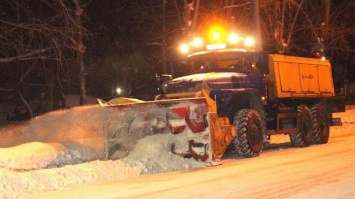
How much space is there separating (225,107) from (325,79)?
20.0 ft

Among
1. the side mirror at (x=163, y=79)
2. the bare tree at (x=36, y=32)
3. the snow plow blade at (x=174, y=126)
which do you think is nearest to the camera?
the snow plow blade at (x=174, y=126)

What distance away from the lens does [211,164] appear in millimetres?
11789

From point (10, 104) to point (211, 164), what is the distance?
31.8 metres

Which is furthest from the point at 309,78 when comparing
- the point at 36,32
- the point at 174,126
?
the point at 36,32

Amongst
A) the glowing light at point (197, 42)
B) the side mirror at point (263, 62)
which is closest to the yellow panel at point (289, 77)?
the side mirror at point (263, 62)

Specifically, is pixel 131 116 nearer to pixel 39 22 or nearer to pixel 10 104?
pixel 39 22

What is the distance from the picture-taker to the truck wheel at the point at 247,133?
1301 centimetres

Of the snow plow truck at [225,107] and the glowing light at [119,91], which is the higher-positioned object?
the glowing light at [119,91]

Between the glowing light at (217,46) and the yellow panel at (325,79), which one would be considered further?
the yellow panel at (325,79)

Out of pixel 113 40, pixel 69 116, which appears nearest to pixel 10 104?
pixel 113 40

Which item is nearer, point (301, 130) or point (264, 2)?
point (301, 130)

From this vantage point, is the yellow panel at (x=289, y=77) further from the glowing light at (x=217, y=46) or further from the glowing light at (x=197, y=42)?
the glowing light at (x=197, y=42)

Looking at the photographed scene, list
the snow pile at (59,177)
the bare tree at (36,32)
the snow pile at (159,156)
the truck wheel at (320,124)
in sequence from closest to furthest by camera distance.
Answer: the snow pile at (59,177) → the snow pile at (159,156) → the bare tree at (36,32) → the truck wheel at (320,124)

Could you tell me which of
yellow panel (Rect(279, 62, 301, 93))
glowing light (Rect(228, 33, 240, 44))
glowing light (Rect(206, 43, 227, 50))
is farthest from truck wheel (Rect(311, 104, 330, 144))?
glowing light (Rect(206, 43, 227, 50))
